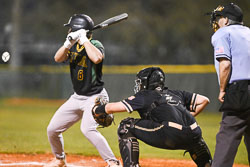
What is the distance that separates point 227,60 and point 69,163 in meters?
2.85

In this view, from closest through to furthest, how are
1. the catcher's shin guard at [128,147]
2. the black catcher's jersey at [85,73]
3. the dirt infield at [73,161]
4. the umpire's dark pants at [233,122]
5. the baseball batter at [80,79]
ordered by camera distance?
the umpire's dark pants at [233,122] → the catcher's shin guard at [128,147] → the baseball batter at [80,79] → the black catcher's jersey at [85,73] → the dirt infield at [73,161]

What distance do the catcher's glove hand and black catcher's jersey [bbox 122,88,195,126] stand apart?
358 mm

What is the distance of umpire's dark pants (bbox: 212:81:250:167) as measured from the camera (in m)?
4.14

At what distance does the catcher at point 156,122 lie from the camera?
14.5ft

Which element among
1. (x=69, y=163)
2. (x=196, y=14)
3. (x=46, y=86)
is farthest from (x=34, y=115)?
(x=196, y=14)

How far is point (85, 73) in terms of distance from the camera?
17.5 ft

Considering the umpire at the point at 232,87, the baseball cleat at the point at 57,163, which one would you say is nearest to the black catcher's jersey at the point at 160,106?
the umpire at the point at 232,87

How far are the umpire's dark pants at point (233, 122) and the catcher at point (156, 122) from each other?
37cm

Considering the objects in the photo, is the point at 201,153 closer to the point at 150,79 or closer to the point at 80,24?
the point at 150,79

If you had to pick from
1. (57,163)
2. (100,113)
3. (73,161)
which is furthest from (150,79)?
(73,161)

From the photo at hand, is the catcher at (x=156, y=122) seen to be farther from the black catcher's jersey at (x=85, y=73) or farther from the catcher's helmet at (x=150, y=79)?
the black catcher's jersey at (x=85, y=73)

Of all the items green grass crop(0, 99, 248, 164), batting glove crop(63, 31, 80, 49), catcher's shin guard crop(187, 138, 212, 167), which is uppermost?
batting glove crop(63, 31, 80, 49)

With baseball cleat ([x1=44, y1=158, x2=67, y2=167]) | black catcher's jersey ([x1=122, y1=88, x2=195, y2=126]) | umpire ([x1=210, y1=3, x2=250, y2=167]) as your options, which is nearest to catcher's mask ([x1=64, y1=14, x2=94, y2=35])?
black catcher's jersey ([x1=122, y1=88, x2=195, y2=126])

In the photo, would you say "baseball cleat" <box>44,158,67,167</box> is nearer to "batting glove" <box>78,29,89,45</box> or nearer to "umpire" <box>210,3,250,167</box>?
"batting glove" <box>78,29,89,45</box>
